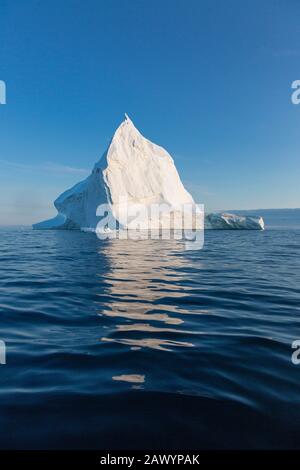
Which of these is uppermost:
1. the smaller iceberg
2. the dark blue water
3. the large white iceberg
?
the large white iceberg

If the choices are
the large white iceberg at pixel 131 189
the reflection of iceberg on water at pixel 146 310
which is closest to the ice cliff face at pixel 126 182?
the large white iceberg at pixel 131 189

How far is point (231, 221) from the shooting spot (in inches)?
1588

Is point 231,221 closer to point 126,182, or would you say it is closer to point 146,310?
point 126,182

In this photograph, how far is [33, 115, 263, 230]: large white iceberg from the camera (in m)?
33.8

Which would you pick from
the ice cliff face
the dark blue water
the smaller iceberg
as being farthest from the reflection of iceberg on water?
A: the smaller iceberg

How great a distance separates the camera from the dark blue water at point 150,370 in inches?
81.5

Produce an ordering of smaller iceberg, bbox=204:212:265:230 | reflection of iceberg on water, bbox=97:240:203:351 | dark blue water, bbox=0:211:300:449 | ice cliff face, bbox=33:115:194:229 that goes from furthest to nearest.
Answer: smaller iceberg, bbox=204:212:265:230, ice cliff face, bbox=33:115:194:229, reflection of iceberg on water, bbox=97:240:203:351, dark blue water, bbox=0:211:300:449

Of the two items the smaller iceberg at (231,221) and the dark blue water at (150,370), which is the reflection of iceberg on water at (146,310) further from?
the smaller iceberg at (231,221)

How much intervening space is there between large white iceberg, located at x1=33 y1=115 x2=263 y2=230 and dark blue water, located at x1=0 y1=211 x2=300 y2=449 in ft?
87.8

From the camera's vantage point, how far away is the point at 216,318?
4.70 metres

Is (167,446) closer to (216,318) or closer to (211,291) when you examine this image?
(216,318)

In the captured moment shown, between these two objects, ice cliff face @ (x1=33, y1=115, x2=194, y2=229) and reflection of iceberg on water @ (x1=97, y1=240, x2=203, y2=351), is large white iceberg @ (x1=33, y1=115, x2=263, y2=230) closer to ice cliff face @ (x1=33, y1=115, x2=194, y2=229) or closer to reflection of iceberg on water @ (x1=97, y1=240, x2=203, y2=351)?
ice cliff face @ (x1=33, y1=115, x2=194, y2=229)

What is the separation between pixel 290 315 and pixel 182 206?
33.8 m

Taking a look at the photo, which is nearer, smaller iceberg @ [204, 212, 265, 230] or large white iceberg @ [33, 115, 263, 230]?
large white iceberg @ [33, 115, 263, 230]
